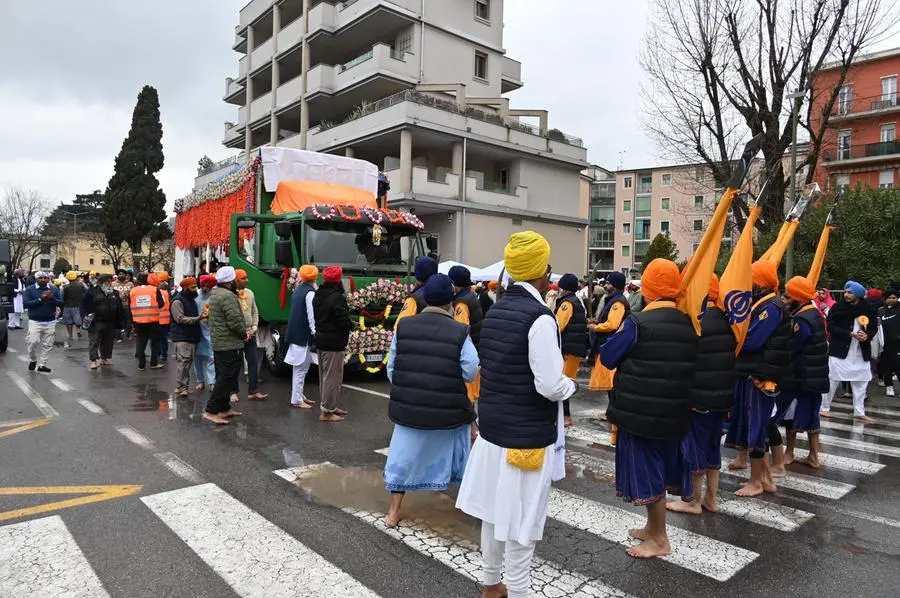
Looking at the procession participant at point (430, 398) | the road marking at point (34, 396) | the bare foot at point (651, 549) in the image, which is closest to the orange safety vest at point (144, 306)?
the road marking at point (34, 396)

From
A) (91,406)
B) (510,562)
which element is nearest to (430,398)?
(510,562)

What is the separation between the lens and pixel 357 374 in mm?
11336

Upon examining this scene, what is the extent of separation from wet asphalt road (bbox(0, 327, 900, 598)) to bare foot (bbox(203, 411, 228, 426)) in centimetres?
13

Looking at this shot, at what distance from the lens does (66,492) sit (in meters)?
4.95

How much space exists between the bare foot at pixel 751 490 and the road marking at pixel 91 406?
7619 mm

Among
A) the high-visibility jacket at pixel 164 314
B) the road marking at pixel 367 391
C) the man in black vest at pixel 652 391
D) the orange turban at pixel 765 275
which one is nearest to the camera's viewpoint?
the man in black vest at pixel 652 391

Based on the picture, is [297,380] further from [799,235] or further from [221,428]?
[799,235]

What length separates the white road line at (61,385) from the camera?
9618 mm

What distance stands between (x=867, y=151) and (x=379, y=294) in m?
44.3

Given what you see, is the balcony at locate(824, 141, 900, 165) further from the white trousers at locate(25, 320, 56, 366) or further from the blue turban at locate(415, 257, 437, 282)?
the white trousers at locate(25, 320, 56, 366)

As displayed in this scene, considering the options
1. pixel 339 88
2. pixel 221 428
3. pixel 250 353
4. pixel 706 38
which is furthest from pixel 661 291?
pixel 339 88

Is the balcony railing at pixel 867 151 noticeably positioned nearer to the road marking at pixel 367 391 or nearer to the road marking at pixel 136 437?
the road marking at pixel 367 391

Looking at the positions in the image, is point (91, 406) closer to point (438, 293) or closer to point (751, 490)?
point (438, 293)

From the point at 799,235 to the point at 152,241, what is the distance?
4137cm
